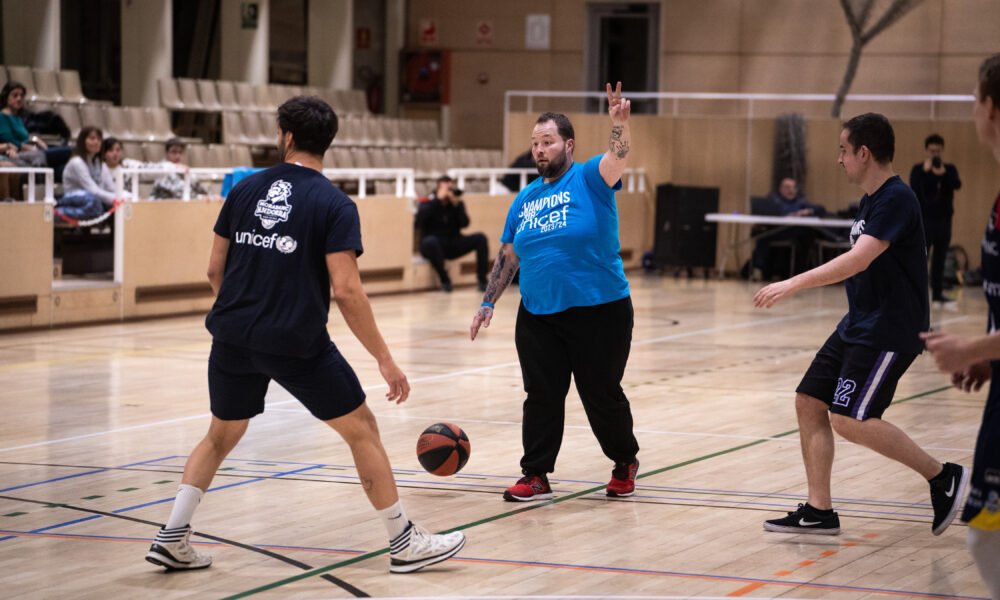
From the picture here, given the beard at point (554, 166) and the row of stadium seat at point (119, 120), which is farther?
the row of stadium seat at point (119, 120)

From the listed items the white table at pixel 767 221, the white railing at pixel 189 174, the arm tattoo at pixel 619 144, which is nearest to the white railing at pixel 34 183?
the white railing at pixel 189 174

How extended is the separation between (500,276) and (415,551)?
72.1 inches

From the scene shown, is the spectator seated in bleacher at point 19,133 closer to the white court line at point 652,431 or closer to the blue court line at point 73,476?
the white court line at point 652,431

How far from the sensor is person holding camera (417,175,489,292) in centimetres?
1700

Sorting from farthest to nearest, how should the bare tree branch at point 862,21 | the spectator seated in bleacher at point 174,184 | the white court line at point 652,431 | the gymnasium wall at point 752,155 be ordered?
the bare tree branch at point 862,21, the gymnasium wall at point 752,155, the spectator seated in bleacher at point 174,184, the white court line at point 652,431

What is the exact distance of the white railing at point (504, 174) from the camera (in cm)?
1794

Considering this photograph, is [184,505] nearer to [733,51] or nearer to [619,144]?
[619,144]

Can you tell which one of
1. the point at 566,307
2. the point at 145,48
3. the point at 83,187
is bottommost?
the point at 566,307

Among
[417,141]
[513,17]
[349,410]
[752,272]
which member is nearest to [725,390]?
[349,410]

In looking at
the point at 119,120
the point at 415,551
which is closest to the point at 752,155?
the point at 119,120

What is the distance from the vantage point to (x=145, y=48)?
19.4 meters

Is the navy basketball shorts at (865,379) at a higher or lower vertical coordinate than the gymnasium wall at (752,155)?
lower

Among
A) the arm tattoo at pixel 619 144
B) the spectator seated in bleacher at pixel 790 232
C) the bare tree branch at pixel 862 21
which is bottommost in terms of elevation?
the spectator seated in bleacher at pixel 790 232

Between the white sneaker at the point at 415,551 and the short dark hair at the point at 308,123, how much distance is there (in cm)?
138
